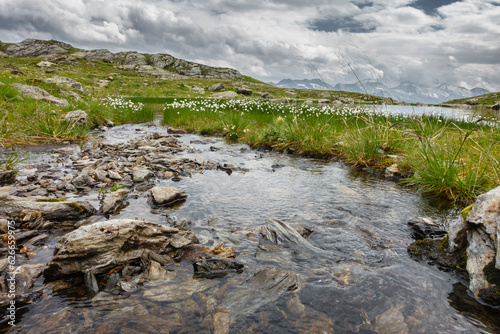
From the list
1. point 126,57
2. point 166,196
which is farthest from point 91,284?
point 126,57

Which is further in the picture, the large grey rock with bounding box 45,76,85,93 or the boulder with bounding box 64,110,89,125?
the large grey rock with bounding box 45,76,85,93

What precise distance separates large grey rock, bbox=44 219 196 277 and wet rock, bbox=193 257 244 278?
0.50 metres

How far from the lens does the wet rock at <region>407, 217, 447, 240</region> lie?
3785 mm

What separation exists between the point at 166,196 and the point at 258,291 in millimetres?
2814

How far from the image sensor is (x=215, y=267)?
9.78ft

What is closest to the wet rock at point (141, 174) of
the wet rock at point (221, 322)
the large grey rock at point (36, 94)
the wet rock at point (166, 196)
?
the wet rock at point (166, 196)

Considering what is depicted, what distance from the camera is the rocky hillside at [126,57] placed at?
423 feet

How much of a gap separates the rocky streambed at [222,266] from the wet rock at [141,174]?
22.5 inches

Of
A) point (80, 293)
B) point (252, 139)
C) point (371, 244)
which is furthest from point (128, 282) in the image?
point (252, 139)

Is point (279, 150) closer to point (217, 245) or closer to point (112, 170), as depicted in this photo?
point (112, 170)

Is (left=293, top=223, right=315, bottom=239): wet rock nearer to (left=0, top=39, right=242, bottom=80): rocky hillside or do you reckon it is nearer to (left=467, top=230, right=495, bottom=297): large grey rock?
(left=467, top=230, right=495, bottom=297): large grey rock

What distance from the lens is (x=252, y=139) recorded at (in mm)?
11648

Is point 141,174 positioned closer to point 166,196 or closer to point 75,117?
point 166,196

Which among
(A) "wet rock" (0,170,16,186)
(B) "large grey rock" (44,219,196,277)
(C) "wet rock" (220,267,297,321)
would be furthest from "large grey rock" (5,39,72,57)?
(C) "wet rock" (220,267,297,321)
